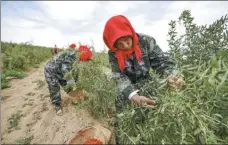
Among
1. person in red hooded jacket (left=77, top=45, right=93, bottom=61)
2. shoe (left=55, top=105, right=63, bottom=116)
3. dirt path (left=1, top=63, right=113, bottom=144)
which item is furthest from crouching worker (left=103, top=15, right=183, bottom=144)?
shoe (left=55, top=105, right=63, bottom=116)

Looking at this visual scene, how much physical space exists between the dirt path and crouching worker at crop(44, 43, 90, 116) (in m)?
0.31

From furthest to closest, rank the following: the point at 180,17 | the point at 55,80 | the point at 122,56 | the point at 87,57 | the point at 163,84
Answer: the point at 55,80 → the point at 87,57 → the point at 122,56 → the point at 180,17 → the point at 163,84

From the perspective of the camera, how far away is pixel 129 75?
3.37m

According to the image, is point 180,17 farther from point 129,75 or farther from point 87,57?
point 87,57

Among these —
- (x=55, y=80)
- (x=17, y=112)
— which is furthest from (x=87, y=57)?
(x=17, y=112)

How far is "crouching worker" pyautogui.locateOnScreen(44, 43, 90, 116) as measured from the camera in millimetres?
5973

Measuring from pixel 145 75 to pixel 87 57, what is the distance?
7.40 feet

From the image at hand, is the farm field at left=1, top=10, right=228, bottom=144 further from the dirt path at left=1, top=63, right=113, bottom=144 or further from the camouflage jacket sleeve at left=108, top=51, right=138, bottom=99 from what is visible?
the camouflage jacket sleeve at left=108, top=51, right=138, bottom=99

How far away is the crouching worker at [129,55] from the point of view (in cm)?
290

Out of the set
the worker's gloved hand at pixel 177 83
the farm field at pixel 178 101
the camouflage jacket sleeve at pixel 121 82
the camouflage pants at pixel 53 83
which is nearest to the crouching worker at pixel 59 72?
the camouflage pants at pixel 53 83

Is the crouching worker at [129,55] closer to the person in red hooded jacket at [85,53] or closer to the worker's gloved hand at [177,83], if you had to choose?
the worker's gloved hand at [177,83]

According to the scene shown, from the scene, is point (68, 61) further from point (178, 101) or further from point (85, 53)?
point (178, 101)

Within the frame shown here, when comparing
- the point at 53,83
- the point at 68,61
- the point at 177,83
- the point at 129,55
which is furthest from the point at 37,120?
the point at 177,83

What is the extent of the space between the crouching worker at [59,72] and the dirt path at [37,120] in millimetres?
306
